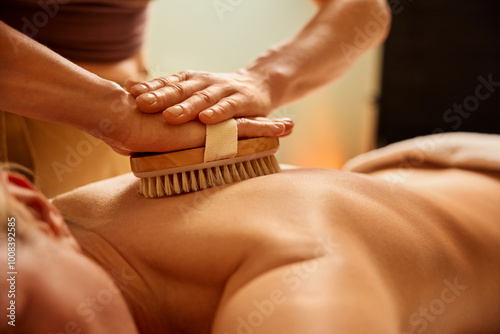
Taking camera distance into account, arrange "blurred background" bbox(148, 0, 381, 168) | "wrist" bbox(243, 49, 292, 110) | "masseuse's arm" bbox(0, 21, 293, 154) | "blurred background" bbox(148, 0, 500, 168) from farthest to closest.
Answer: "blurred background" bbox(148, 0, 500, 168) < "blurred background" bbox(148, 0, 381, 168) < "wrist" bbox(243, 49, 292, 110) < "masseuse's arm" bbox(0, 21, 293, 154)

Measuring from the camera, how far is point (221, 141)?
26.2 inches

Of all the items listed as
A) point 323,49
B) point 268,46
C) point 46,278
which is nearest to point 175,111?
point 46,278

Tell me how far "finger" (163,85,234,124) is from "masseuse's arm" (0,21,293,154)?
0.01 meters

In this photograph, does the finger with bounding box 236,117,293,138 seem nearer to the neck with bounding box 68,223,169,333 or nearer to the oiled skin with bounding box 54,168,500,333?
the oiled skin with bounding box 54,168,500,333

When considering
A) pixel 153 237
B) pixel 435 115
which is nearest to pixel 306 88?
pixel 153 237

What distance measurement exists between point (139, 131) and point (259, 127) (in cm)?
16

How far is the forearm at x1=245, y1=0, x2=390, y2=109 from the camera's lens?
936mm

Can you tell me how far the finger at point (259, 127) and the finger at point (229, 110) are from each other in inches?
0.7

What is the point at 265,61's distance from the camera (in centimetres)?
94

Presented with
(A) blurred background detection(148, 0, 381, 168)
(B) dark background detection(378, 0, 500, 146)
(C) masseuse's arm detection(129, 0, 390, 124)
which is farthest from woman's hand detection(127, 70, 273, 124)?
(B) dark background detection(378, 0, 500, 146)

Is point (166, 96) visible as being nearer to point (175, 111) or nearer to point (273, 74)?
point (175, 111)

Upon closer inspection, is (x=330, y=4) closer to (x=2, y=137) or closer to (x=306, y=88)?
(x=306, y=88)

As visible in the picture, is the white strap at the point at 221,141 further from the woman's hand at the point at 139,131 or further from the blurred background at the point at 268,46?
the blurred background at the point at 268,46

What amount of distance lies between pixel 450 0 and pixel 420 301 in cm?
175
